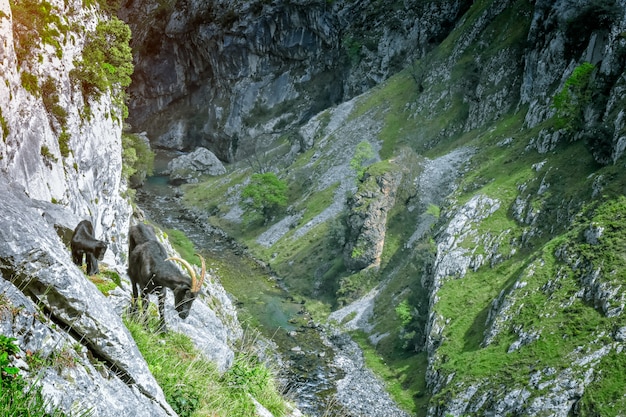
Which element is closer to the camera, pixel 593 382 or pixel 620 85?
pixel 593 382

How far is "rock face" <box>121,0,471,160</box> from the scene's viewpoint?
110500mm

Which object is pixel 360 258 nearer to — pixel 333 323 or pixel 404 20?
pixel 333 323

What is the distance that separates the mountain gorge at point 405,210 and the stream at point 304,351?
31.1 inches

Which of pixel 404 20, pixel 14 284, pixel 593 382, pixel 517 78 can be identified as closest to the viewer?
pixel 14 284

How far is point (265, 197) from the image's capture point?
82125 mm

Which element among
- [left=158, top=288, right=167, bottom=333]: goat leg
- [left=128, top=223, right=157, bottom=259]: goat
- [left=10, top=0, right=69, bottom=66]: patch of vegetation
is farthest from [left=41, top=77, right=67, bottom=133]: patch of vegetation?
[left=158, top=288, right=167, bottom=333]: goat leg

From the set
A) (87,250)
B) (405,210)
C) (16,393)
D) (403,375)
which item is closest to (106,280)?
(87,250)

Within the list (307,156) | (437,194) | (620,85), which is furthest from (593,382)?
(307,156)

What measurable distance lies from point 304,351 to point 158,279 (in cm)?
3494

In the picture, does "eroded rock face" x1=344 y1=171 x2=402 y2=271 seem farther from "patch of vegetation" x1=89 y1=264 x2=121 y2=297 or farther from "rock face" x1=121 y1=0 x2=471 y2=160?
"rock face" x1=121 y1=0 x2=471 y2=160

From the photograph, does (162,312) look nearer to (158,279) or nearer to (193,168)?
(158,279)

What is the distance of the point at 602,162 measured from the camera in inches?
1718

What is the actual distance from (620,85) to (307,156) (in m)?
55.9

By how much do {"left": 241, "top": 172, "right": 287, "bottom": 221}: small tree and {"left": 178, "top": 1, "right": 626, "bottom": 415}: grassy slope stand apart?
297 centimetres
